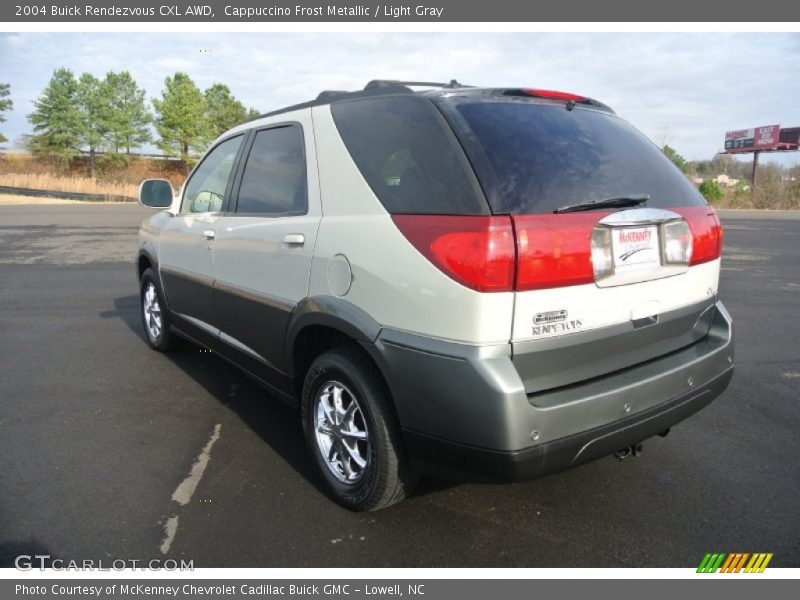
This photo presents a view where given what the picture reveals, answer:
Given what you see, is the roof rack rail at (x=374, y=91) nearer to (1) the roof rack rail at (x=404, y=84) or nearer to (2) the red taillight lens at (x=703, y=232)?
(1) the roof rack rail at (x=404, y=84)

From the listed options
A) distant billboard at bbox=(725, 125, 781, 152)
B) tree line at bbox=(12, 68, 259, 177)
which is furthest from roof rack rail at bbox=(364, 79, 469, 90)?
distant billboard at bbox=(725, 125, 781, 152)

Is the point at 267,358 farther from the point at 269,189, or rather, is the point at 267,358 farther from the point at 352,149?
the point at 352,149

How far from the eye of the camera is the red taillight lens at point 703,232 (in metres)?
2.62

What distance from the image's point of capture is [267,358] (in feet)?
10.8

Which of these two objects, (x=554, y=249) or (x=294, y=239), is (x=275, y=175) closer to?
(x=294, y=239)

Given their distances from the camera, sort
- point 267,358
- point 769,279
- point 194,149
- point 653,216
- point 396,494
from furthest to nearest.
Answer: point 194,149 < point 769,279 < point 267,358 < point 396,494 < point 653,216

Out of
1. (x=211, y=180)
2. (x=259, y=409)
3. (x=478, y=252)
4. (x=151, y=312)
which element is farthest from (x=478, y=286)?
(x=151, y=312)

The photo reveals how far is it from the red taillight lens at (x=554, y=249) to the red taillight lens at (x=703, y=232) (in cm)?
68

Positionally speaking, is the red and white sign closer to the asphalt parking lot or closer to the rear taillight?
the asphalt parking lot

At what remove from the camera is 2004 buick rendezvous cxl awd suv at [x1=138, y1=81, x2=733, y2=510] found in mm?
Answer: 2090

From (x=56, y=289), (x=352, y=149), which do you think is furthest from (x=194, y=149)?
(x=352, y=149)

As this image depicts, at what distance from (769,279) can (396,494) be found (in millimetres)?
9289

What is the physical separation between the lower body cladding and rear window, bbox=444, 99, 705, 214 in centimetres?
61

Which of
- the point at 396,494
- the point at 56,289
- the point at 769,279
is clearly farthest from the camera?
the point at 769,279
